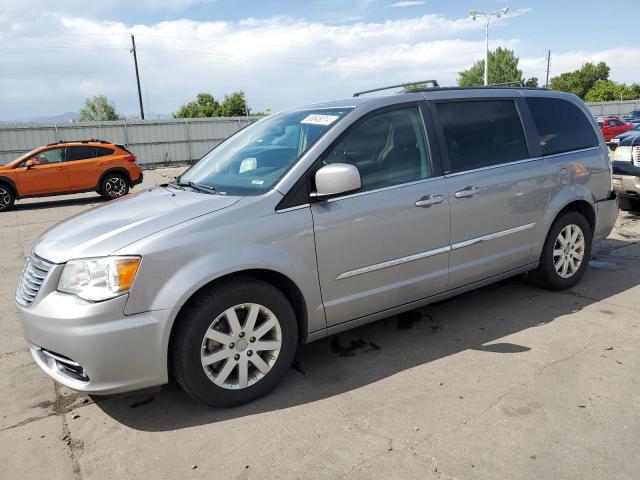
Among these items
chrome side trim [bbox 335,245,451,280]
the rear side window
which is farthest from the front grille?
the rear side window

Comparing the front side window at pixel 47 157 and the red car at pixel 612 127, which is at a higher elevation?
the front side window at pixel 47 157

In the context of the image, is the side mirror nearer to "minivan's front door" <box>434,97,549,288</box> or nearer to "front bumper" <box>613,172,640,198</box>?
"minivan's front door" <box>434,97,549,288</box>

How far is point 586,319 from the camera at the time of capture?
13.5 feet

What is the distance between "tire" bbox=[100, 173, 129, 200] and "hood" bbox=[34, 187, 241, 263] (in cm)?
1165

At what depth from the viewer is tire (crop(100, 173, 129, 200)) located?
1425 centimetres

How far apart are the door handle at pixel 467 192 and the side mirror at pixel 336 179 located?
971mm

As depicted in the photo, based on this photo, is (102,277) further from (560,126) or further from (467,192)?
(560,126)

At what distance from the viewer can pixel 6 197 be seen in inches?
516

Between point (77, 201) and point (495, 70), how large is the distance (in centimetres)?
7929

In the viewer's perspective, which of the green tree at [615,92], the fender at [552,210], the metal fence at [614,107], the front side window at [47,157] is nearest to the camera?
the fender at [552,210]

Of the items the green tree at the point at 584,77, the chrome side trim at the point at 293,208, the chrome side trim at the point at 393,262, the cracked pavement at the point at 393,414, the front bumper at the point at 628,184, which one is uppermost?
the green tree at the point at 584,77

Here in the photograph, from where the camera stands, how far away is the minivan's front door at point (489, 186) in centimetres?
379

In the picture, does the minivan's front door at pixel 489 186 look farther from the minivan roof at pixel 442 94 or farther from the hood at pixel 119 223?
the hood at pixel 119 223

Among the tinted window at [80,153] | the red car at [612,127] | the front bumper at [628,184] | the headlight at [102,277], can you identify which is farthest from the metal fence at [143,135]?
the headlight at [102,277]
